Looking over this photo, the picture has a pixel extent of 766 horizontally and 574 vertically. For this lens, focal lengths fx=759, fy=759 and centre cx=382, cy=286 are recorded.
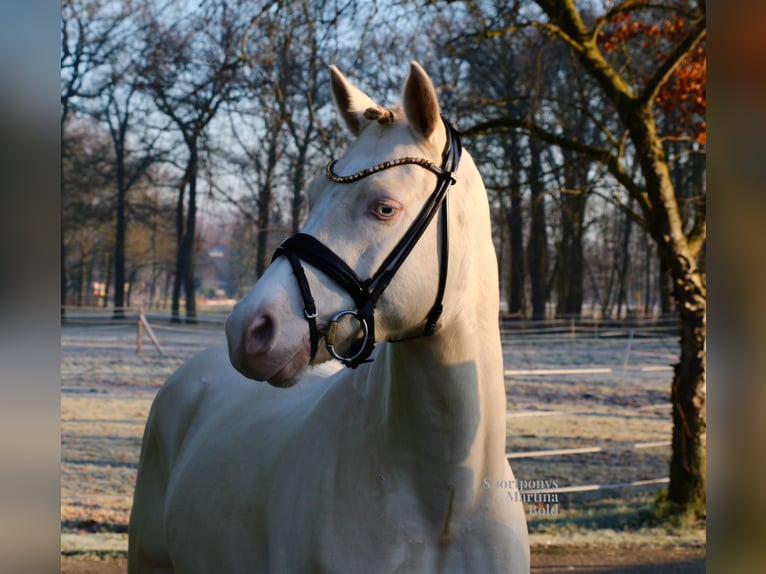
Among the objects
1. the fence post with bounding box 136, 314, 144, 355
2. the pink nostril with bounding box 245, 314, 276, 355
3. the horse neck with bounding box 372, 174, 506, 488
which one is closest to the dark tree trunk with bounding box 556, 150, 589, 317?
the fence post with bounding box 136, 314, 144, 355

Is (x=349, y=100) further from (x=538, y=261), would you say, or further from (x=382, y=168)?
(x=538, y=261)

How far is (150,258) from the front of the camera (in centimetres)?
912

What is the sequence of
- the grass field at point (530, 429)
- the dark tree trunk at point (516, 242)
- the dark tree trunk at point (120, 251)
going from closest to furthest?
the grass field at point (530, 429) < the dark tree trunk at point (120, 251) < the dark tree trunk at point (516, 242)

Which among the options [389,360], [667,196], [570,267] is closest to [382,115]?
[389,360]

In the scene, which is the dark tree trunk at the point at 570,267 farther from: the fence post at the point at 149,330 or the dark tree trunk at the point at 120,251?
the dark tree trunk at the point at 120,251

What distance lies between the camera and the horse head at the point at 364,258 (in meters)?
1.56

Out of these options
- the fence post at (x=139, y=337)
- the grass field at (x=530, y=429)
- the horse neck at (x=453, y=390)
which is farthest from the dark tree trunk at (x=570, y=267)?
the horse neck at (x=453, y=390)

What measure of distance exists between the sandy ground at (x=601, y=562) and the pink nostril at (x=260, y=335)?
16.7 ft

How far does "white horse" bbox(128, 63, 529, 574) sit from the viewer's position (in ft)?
5.37

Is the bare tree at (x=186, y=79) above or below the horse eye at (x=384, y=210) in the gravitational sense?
above

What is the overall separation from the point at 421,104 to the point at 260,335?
68 centimetres

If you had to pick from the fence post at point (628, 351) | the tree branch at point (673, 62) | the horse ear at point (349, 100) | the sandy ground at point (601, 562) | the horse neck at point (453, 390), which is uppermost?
the tree branch at point (673, 62)

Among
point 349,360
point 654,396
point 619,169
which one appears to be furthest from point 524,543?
point 654,396

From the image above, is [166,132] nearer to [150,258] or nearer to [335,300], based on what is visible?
[150,258]
